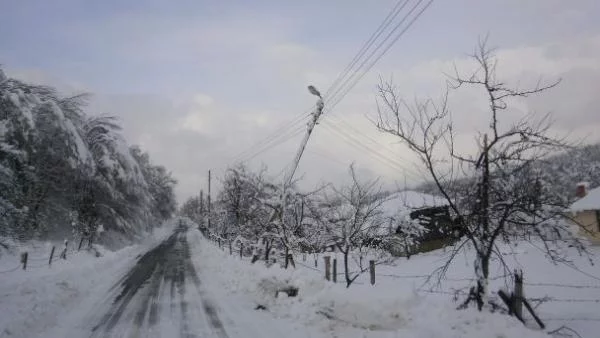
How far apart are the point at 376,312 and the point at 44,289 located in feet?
34.1

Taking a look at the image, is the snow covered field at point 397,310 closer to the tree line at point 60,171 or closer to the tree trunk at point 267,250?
the tree trunk at point 267,250

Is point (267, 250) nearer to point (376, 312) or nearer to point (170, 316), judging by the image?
point (170, 316)

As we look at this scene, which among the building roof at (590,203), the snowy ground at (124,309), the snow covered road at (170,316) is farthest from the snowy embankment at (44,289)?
the building roof at (590,203)

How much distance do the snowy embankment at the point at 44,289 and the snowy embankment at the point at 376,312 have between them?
5474 millimetres

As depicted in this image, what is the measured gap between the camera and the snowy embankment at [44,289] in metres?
10.6

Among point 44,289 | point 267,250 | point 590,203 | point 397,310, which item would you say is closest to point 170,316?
point 44,289

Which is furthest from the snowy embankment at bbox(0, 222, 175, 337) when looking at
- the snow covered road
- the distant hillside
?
the distant hillside

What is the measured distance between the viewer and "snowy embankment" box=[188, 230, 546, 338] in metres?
8.25

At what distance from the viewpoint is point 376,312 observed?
10.0m

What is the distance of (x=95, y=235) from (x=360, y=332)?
30333 mm

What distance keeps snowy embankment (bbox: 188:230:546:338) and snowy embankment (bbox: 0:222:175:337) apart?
18.0 feet

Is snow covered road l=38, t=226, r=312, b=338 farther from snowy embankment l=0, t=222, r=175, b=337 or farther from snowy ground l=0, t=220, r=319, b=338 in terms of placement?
snowy embankment l=0, t=222, r=175, b=337

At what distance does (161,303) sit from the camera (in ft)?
46.1

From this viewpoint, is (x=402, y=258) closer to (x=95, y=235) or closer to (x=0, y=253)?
(x=95, y=235)
